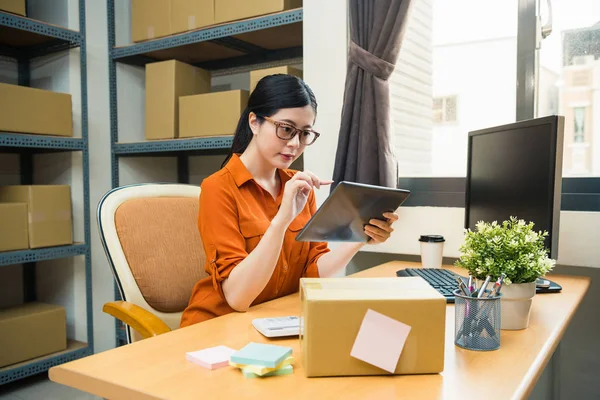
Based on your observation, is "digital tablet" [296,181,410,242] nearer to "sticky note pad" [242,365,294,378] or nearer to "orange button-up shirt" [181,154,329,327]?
"orange button-up shirt" [181,154,329,327]

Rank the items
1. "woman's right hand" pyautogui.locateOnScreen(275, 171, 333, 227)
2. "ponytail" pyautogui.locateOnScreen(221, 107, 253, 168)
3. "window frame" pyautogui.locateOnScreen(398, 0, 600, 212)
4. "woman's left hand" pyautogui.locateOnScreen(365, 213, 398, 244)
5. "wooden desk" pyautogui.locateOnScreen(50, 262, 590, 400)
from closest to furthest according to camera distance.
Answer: "wooden desk" pyautogui.locateOnScreen(50, 262, 590, 400) → "woman's right hand" pyautogui.locateOnScreen(275, 171, 333, 227) → "woman's left hand" pyautogui.locateOnScreen(365, 213, 398, 244) → "ponytail" pyautogui.locateOnScreen(221, 107, 253, 168) → "window frame" pyautogui.locateOnScreen(398, 0, 600, 212)

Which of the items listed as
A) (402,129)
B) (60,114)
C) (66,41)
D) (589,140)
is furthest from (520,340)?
(66,41)

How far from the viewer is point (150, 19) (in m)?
2.64

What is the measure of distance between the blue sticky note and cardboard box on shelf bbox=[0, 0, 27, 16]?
224 cm

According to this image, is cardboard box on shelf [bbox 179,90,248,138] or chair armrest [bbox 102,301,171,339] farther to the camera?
cardboard box on shelf [bbox 179,90,248,138]

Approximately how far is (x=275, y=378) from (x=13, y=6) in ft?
7.67

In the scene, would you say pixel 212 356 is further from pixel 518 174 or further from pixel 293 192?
pixel 518 174

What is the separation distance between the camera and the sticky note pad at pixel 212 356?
76 cm

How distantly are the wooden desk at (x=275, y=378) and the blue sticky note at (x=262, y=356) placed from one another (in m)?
0.02

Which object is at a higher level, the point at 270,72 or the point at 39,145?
the point at 270,72

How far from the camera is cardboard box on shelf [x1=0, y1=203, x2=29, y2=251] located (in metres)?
2.25

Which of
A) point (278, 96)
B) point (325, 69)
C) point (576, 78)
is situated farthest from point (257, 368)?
point (576, 78)

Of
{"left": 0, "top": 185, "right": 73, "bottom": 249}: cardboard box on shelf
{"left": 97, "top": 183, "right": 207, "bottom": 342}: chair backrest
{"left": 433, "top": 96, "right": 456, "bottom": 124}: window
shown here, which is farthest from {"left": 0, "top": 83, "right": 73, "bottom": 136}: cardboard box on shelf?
{"left": 433, "top": 96, "right": 456, "bottom": 124}: window

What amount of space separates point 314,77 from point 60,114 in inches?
50.8
